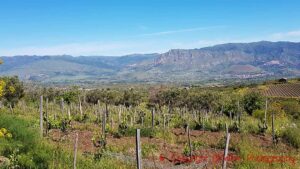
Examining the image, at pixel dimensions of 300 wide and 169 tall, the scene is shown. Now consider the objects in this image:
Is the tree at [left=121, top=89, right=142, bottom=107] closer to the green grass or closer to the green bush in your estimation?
the green bush

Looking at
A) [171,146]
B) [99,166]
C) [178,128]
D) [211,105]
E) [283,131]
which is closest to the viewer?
[99,166]

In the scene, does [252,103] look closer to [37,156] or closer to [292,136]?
[292,136]

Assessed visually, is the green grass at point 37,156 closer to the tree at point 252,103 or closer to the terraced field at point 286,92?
the tree at point 252,103

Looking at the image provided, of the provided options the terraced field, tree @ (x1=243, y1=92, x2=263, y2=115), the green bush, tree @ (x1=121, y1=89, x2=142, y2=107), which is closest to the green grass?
the green bush

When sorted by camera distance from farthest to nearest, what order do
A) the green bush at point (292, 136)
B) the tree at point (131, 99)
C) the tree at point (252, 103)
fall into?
the tree at point (131, 99), the tree at point (252, 103), the green bush at point (292, 136)

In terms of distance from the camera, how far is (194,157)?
17.4m

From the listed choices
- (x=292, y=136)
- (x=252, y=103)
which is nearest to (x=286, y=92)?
(x=252, y=103)

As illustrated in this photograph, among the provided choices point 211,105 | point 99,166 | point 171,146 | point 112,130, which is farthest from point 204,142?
point 211,105

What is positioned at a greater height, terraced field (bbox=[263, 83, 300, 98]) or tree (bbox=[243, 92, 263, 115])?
tree (bbox=[243, 92, 263, 115])

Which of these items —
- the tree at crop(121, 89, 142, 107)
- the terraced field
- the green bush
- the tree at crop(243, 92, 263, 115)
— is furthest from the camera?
the terraced field

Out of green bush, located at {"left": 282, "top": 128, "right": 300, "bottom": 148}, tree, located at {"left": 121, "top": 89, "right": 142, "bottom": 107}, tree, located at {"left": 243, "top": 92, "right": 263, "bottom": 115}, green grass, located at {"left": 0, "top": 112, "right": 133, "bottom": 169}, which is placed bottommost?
tree, located at {"left": 121, "top": 89, "right": 142, "bottom": 107}

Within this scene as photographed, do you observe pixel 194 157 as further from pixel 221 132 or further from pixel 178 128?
pixel 178 128

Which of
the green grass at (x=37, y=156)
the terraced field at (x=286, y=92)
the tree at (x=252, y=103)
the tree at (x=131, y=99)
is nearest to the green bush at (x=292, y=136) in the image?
the green grass at (x=37, y=156)

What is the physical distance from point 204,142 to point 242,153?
472cm
